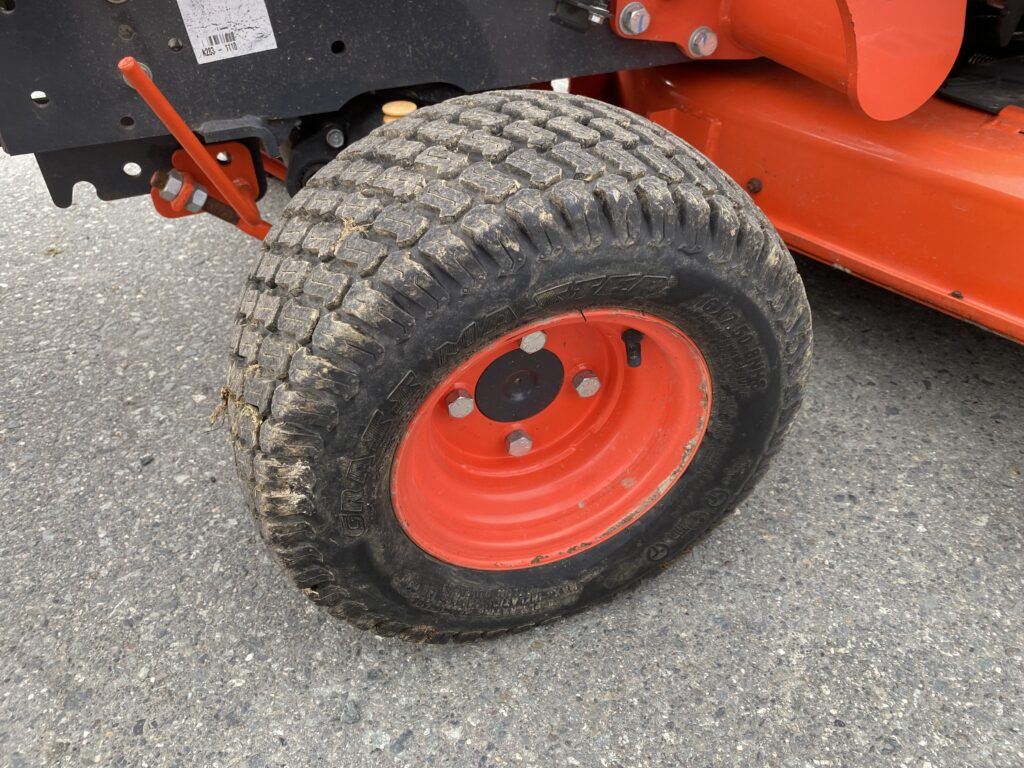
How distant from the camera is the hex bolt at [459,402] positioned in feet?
4.98

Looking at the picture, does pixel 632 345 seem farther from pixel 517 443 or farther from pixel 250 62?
pixel 250 62

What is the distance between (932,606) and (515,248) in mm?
1308

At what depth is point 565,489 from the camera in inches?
71.0

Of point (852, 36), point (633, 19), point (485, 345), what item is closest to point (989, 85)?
point (852, 36)

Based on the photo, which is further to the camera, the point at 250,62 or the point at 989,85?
the point at 989,85

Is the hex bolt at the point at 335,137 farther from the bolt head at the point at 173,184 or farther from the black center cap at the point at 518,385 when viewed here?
the black center cap at the point at 518,385

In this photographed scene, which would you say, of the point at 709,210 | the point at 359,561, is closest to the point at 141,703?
the point at 359,561

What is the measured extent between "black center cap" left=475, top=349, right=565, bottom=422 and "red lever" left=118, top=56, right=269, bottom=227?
0.67 metres

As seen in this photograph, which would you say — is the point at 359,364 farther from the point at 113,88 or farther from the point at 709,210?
the point at 113,88

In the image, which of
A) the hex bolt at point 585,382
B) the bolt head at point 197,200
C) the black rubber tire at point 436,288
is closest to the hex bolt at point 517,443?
the hex bolt at point 585,382

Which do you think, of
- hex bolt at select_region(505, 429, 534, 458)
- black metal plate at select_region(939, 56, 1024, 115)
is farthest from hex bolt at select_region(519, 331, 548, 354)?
black metal plate at select_region(939, 56, 1024, 115)

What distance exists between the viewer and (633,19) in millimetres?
1832

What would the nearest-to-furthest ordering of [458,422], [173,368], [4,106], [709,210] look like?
1. [709,210]
2. [4,106]
3. [458,422]
4. [173,368]

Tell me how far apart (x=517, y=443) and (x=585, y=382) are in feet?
0.62
